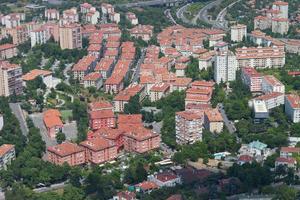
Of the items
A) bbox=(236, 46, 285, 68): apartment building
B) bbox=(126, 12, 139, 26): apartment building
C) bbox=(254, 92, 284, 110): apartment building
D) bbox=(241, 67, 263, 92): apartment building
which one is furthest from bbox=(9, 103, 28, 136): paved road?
bbox=(126, 12, 139, 26): apartment building

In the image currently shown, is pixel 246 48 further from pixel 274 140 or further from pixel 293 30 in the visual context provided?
pixel 274 140

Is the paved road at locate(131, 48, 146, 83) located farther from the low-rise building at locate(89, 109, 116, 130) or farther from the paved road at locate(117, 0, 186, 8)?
the paved road at locate(117, 0, 186, 8)

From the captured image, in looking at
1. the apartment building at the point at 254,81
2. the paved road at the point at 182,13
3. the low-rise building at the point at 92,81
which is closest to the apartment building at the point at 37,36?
the low-rise building at the point at 92,81

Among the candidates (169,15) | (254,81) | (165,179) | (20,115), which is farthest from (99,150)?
(169,15)

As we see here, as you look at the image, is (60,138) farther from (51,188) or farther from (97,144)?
(51,188)

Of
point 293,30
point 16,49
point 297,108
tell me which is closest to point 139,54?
point 16,49

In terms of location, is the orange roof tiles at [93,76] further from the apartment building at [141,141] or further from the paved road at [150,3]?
the paved road at [150,3]
